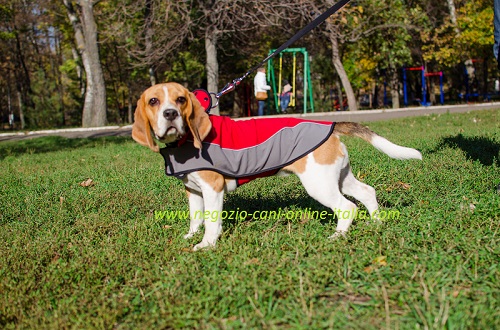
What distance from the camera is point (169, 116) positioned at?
3672 millimetres

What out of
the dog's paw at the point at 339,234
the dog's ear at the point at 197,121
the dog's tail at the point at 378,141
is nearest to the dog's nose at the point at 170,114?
the dog's ear at the point at 197,121

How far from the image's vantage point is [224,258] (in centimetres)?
372

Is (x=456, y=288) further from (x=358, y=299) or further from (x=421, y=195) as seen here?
(x=421, y=195)

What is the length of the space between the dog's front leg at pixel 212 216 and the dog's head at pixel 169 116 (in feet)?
1.44

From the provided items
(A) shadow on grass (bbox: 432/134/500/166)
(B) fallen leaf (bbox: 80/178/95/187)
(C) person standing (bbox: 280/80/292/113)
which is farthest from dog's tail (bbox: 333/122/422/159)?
(C) person standing (bbox: 280/80/292/113)

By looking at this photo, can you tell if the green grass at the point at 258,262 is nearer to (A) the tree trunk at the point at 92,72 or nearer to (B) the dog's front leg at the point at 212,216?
(B) the dog's front leg at the point at 212,216

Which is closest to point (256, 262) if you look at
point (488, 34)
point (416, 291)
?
point (416, 291)

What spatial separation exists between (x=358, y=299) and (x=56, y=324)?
1.79m

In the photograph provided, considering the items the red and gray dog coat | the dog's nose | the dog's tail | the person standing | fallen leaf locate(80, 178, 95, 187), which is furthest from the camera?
the person standing

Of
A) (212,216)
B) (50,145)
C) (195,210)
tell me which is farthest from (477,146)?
(50,145)

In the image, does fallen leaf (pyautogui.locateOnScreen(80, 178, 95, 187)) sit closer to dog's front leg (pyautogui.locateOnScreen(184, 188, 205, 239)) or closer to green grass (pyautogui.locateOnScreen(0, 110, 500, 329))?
green grass (pyautogui.locateOnScreen(0, 110, 500, 329))

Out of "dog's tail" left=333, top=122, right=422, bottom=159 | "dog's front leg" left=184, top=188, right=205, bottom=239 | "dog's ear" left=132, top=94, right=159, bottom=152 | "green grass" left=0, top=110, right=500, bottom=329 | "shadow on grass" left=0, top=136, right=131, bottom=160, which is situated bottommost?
"green grass" left=0, top=110, right=500, bottom=329

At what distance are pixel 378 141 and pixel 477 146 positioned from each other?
14.4ft

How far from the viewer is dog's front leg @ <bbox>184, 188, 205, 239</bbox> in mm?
4383
